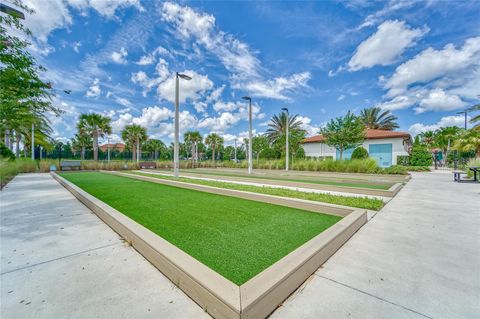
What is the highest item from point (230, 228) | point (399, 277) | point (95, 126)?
point (95, 126)

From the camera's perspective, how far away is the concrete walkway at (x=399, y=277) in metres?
1.71

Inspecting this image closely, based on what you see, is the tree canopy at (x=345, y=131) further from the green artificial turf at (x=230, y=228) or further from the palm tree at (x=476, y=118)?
the green artificial turf at (x=230, y=228)

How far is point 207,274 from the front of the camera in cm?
179

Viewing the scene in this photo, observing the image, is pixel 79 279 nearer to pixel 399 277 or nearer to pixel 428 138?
pixel 399 277

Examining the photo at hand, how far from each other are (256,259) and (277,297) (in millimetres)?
Result: 577

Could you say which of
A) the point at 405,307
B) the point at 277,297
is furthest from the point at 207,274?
the point at 405,307

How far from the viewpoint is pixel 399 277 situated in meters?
2.21

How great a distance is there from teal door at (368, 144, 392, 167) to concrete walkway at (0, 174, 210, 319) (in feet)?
97.8

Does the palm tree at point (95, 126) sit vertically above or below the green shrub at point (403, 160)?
above

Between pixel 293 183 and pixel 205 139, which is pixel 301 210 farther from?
pixel 205 139

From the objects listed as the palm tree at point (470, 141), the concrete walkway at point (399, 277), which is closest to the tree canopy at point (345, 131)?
the palm tree at point (470, 141)

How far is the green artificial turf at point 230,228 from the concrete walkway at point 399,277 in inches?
19.9

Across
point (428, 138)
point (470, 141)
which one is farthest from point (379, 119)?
point (470, 141)

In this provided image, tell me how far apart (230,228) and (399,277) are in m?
2.28
